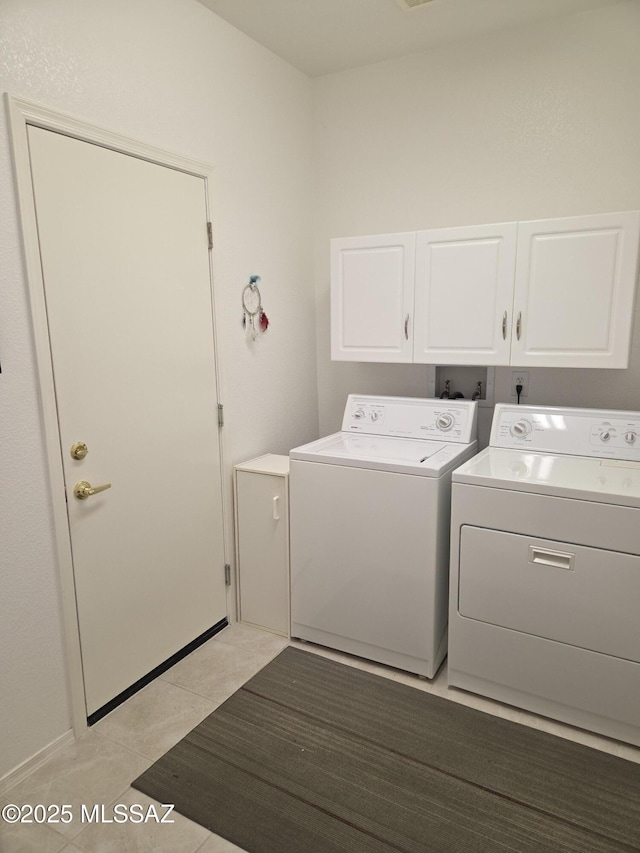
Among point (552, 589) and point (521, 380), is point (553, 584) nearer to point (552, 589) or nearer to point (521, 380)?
point (552, 589)

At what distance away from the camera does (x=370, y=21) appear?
249 centimetres

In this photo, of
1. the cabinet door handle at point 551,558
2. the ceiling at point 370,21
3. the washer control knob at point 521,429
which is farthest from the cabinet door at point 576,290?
the ceiling at point 370,21

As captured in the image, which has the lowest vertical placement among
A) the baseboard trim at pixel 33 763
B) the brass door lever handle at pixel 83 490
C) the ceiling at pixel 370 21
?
the baseboard trim at pixel 33 763

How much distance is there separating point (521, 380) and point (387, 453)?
0.86m

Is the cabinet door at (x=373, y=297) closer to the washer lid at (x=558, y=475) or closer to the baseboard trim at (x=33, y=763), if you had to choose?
the washer lid at (x=558, y=475)

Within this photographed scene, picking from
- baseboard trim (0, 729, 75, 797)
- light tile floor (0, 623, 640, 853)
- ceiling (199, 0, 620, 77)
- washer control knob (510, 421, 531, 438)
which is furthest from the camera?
washer control knob (510, 421, 531, 438)

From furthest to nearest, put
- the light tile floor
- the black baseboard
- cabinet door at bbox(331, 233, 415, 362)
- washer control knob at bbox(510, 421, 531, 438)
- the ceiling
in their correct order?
cabinet door at bbox(331, 233, 415, 362) < washer control knob at bbox(510, 421, 531, 438) < the ceiling < the black baseboard < the light tile floor

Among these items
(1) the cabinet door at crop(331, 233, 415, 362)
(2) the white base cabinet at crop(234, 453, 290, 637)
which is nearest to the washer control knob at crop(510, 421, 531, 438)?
(1) the cabinet door at crop(331, 233, 415, 362)

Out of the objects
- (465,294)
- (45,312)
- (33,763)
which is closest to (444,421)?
(465,294)

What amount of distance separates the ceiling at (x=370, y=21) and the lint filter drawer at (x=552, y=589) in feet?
7.16

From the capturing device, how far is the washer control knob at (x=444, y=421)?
2.69 metres

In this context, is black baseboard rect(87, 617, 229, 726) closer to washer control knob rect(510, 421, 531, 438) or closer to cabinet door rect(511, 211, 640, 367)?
washer control knob rect(510, 421, 531, 438)

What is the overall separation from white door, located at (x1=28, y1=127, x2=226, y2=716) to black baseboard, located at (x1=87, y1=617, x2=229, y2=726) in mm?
23

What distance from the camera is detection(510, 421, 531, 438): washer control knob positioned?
2508mm
